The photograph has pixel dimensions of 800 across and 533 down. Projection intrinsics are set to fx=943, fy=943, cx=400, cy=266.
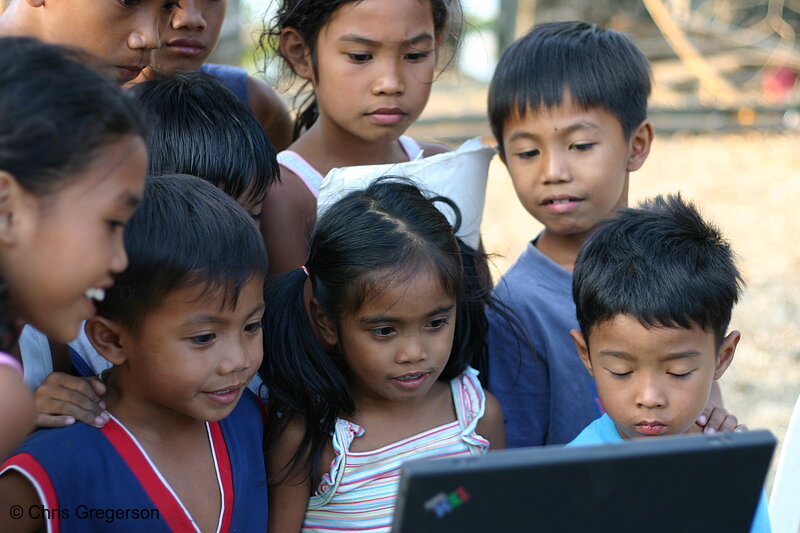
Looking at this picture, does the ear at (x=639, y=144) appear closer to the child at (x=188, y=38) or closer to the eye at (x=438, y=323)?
the eye at (x=438, y=323)

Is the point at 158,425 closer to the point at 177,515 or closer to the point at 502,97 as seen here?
the point at 177,515

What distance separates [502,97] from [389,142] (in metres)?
0.33

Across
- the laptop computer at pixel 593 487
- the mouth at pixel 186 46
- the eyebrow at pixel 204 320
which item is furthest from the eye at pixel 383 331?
the mouth at pixel 186 46

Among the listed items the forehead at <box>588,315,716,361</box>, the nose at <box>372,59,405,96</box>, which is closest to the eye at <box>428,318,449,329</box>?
the forehead at <box>588,315,716,361</box>

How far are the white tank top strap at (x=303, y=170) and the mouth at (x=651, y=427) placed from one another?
3.10 ft

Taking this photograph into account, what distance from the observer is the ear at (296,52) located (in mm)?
2477

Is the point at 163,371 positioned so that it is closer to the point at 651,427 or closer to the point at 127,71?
the point at 127,71

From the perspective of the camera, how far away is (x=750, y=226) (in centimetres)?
637

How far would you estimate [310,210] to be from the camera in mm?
2293

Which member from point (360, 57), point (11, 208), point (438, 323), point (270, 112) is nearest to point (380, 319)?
point (438, 323)

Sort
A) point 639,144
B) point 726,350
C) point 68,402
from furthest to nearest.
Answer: point 639,144 → point 726,350 → point 68,402

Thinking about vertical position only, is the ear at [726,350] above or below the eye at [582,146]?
below

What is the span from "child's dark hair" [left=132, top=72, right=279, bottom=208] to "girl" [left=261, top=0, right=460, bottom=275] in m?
0.18

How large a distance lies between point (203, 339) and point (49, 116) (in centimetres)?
56
